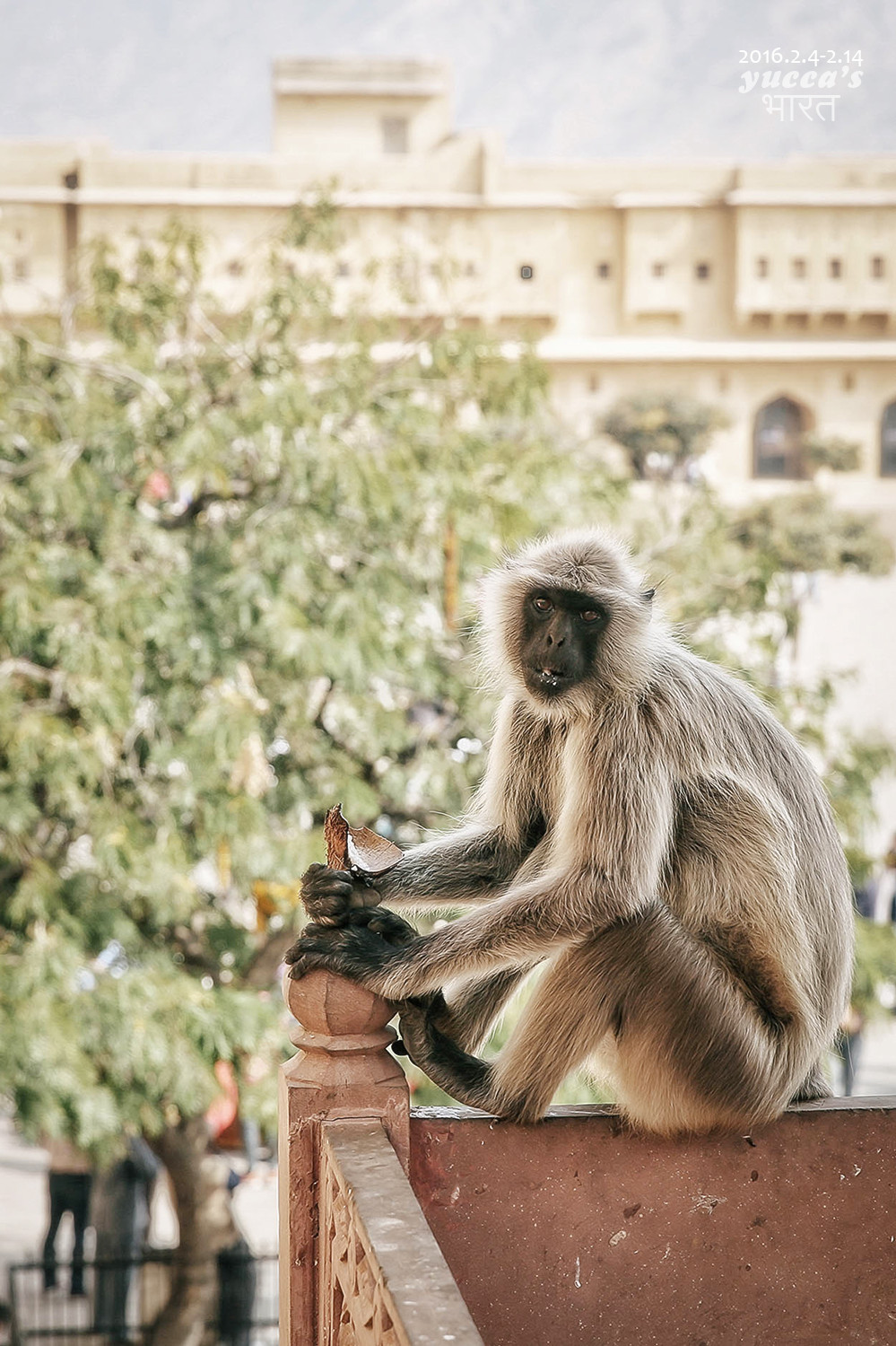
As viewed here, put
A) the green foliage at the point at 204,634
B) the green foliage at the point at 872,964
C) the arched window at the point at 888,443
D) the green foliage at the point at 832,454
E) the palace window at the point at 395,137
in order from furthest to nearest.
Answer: the palace window at the point at 395,137, the arched window at the point at 888,443, the green foliage at the point at 832,454, the green foliage at the point at 872,964, the green foliage at the point at 204,634

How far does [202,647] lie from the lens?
576 cm

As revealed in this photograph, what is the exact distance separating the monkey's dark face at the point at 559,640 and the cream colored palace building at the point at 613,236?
28.6 meters

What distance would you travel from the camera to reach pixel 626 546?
2908mm

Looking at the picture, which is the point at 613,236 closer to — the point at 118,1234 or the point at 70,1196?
the point at 70,1196

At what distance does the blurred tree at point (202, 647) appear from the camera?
5.39 metres

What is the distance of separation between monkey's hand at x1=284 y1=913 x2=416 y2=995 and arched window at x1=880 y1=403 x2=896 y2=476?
31.3m

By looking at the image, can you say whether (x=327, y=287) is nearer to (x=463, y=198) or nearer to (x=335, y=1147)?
(x=335, y=1147)

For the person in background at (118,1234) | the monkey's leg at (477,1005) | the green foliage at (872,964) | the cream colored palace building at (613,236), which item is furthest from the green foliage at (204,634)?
the cream colored palace building at (613,236)

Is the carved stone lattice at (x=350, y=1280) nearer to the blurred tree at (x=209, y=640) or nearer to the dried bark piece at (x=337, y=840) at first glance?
the dried bark piece at (x=337, y=840)

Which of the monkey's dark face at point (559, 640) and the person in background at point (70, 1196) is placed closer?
the monkey's dark face at point (559, 640)

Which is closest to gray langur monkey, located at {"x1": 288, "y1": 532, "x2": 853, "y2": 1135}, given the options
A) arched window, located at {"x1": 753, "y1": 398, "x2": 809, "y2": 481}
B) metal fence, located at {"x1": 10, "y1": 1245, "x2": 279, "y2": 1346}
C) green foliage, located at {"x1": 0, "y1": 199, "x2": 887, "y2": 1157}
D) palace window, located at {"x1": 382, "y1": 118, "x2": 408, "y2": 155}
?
green foliage, located at {"x1": 0, "y1": 199, "x2": 887, "y2": 1157}

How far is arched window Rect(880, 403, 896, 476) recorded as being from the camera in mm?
31938

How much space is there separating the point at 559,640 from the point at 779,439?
103 feet

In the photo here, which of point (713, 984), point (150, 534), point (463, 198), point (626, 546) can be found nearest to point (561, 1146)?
point (713, 984)
